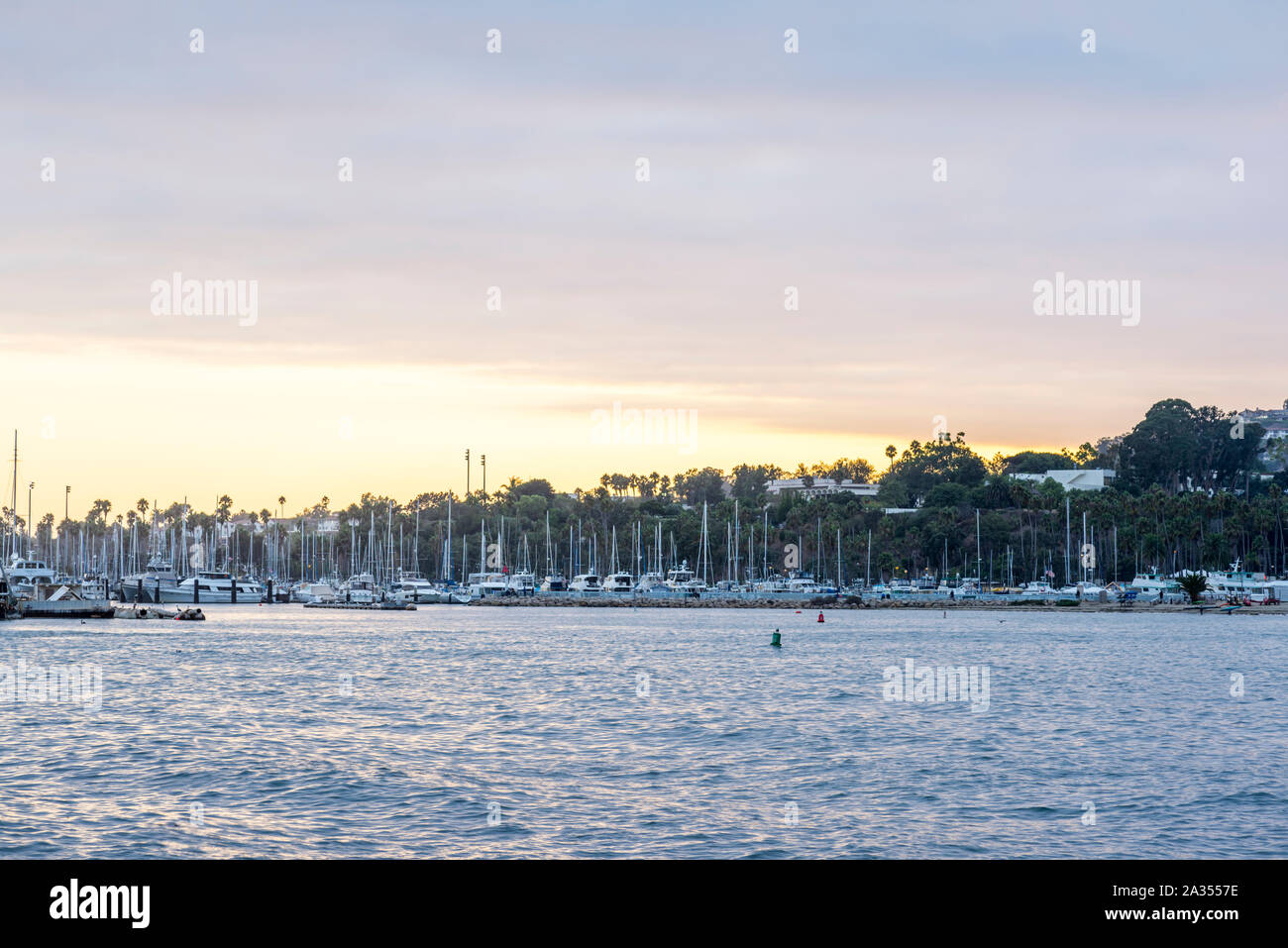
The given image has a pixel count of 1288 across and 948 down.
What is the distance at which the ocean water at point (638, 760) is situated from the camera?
26.2 metres

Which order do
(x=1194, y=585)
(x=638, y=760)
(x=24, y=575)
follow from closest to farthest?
1. (x=638, y=760)
2. (x=24, y=575)
3. (x=1194, y=585)

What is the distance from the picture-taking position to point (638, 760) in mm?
37312

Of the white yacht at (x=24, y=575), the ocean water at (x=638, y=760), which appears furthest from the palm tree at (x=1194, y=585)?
the white yacht at (x=24, y=575)

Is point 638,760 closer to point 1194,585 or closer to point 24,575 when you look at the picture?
point 24,575

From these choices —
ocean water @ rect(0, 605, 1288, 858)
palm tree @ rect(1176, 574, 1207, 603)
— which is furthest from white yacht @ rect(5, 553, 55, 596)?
palm tree @ rect(1176, 574, 1207, 603)

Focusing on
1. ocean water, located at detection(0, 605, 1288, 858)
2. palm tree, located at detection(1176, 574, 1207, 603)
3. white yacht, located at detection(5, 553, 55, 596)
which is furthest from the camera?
palm tree, located at detection(1176, 574, 1207, 603)

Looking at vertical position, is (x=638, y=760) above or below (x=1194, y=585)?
above

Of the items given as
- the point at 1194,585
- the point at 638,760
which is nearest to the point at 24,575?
the point at 638,760

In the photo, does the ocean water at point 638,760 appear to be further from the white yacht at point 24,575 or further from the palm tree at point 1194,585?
the palm tree at point 1194,585

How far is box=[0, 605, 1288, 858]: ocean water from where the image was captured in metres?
26.2

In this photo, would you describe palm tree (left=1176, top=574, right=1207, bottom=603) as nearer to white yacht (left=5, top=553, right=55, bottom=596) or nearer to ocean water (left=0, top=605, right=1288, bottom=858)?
ocean water (left=0, top=605, right=1288, bottom=858)

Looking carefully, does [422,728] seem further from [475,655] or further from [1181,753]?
[475,655]
